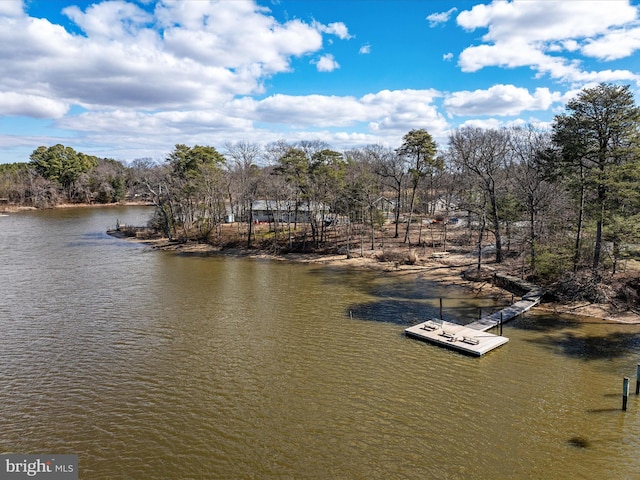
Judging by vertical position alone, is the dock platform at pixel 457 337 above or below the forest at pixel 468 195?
below

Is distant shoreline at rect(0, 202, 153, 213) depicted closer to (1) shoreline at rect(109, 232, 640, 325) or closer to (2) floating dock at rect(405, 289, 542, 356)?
(1) shoreline at rect(109, 232, 640, 325)

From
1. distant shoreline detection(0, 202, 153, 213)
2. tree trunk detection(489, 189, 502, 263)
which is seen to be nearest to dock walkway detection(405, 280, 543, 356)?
tree trunk detection(489, 189, 502, 263)

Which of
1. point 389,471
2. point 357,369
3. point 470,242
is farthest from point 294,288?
point 470,242

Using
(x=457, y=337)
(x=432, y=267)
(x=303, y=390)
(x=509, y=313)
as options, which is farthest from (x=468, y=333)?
(x=432, y=267)

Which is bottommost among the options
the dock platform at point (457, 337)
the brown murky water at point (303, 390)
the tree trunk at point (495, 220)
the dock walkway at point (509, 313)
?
the brown murky water at point (303, 390)

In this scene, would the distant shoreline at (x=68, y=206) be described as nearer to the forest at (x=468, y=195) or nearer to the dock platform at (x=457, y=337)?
the forest at (x=468, y=195)

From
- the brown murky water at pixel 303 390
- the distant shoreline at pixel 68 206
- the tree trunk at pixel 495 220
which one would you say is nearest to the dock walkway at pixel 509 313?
the brown murky water at pixel 303 390
